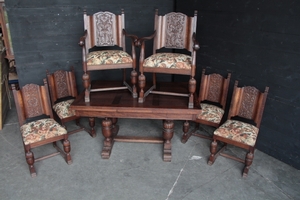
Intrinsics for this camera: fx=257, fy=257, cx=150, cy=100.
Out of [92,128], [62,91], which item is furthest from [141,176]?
[62,91]

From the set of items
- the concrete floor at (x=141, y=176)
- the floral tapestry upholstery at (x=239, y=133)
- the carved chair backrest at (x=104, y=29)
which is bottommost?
the concrete floor at (x=141, y=176)

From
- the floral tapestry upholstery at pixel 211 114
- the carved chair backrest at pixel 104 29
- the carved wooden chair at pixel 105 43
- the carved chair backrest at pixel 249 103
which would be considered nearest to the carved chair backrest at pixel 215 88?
the floral tapestry upholstery at pixel 211 114

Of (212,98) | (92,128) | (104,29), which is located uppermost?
(104,29)

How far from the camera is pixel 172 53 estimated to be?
9.29ft

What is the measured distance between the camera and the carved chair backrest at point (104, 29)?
296cm

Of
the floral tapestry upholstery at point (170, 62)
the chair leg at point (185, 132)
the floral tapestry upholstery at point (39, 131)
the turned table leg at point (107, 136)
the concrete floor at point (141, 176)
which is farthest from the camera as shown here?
the chair leg at point (185, 132)

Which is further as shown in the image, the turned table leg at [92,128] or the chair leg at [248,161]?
the turned table leg at [92,128]

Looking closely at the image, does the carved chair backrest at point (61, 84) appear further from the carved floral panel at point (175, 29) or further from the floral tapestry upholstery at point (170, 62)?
the carved floral panel at point (175, 29)

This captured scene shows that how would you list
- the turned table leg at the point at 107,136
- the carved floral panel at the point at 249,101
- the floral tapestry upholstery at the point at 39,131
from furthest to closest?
the turned table leg at the point at 107,136, the carved floral panel at the point at 249,101, the floral tapestry upholstery at the point at 39,131

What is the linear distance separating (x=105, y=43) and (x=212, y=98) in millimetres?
1466

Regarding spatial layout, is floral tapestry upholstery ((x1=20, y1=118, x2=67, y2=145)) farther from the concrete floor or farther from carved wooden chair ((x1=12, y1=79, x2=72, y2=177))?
the concrete floor

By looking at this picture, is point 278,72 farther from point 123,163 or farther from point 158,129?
point 123,163

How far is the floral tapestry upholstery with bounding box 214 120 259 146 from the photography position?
247 cm

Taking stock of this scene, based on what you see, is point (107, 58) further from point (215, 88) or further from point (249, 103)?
point (249, 103)
